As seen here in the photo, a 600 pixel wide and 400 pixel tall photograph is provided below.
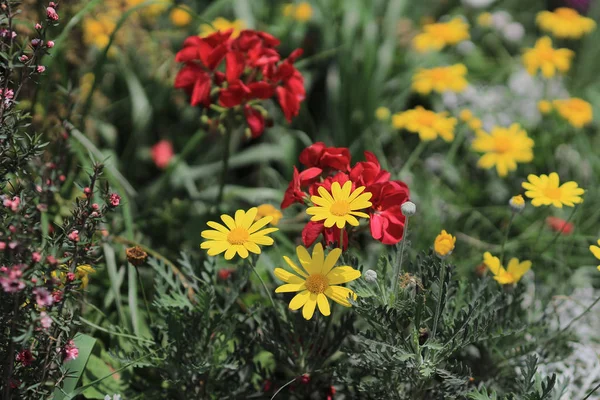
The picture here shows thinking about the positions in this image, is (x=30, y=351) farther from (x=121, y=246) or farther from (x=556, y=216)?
(x=556, y=216)

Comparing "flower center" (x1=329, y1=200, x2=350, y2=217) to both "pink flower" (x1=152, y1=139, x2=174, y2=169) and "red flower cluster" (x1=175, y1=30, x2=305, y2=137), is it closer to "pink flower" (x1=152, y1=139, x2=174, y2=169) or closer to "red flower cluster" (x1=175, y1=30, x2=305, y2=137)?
"red flower cluster" (x1=175, y1=30, x2=305, y2=137)

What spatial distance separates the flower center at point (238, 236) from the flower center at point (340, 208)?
192mm

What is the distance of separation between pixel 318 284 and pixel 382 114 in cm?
155

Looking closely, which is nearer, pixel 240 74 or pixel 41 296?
pixel 41 296

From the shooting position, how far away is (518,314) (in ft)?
5.69

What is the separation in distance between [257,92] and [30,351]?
0.90 meters

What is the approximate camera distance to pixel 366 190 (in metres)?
1.47

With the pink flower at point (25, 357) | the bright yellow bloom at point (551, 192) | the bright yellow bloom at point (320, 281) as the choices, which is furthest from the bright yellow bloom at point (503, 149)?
the pink flower at point (25, 357)

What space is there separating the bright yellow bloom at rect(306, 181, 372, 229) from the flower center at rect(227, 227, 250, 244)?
14 cm

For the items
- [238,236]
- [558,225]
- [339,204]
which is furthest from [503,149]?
[238,236]

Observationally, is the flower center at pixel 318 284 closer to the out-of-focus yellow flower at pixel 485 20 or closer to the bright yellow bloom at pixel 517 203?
the bright yellow bloom at pixel 517 203

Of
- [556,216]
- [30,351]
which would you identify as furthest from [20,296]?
[556,216]

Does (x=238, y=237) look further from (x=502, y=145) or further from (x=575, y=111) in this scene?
(x=575, y=111)

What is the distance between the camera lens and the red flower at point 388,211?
4.78 ft
